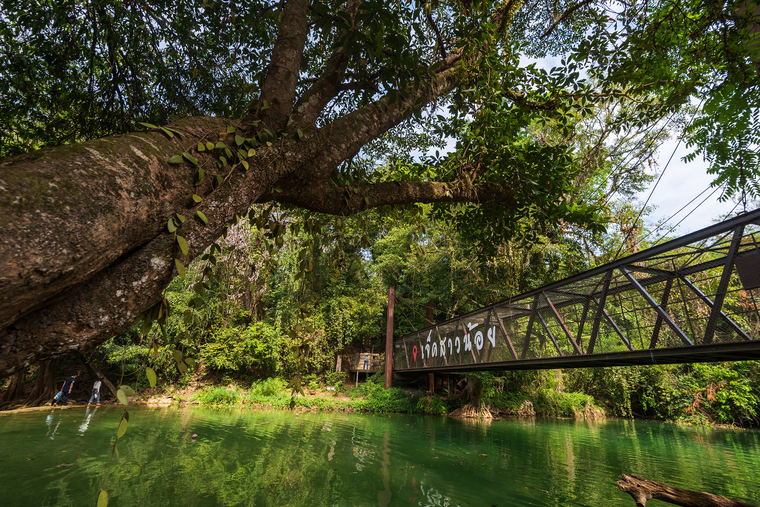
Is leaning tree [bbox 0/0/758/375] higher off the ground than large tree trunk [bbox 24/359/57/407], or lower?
higher

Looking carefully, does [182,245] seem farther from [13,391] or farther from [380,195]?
[13,391]

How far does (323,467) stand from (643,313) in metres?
5.01

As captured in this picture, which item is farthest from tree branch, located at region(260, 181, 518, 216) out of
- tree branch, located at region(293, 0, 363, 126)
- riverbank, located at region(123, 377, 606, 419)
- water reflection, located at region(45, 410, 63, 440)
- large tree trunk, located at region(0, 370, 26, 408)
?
large tree trunk, located at region(0, 370, 26, 408)

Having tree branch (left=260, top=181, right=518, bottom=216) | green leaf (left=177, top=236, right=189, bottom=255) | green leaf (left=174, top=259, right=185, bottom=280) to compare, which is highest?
tree branch (left=260, top=181, right=518, bottom=216)

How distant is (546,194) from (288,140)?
296 centimetres

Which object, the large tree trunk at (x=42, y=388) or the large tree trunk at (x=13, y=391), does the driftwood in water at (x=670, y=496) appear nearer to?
the large tree trunk at (x=42, y=388)

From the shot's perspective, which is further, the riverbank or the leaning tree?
the riverbank

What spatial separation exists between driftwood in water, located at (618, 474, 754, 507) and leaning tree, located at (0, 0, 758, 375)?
2349 mm

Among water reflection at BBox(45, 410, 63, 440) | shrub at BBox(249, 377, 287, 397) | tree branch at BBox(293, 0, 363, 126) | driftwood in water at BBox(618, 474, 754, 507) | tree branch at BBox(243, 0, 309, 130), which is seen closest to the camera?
tree branch at BBox(243, 0, 309, 130)

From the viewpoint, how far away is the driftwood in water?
2.44 metres

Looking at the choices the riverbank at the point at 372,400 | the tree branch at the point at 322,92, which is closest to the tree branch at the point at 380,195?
the tree branch at the point at 322,92

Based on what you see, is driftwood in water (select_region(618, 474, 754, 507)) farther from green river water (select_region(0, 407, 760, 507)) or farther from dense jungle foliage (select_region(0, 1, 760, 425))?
dense jungle foliage (select_region(0, 1, 760, 425))

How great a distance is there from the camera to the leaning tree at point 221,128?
928mm

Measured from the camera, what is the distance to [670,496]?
258cm
